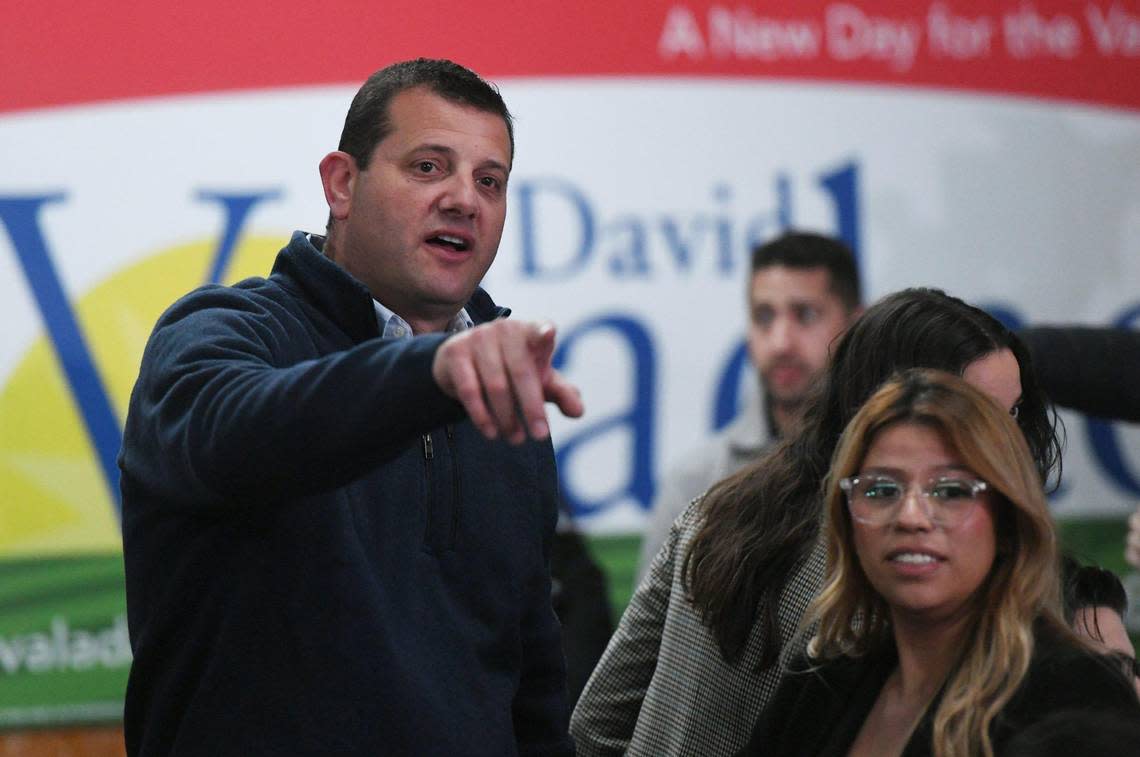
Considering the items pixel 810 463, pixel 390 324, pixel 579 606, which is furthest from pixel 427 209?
pixel 579 606

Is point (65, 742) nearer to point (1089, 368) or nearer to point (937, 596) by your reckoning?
point (1089, 368)

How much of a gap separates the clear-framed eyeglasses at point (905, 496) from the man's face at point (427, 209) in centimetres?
51

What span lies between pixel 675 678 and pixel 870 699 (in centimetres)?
35

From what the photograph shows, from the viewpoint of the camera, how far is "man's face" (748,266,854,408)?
12.2 ft

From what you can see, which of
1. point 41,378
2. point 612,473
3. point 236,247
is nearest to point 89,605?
point 41,378

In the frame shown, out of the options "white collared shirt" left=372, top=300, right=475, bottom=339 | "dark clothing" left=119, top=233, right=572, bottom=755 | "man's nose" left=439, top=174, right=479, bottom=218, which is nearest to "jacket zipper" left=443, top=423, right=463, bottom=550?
"dark clothing" left=119, top=233, right=572, bottom=755

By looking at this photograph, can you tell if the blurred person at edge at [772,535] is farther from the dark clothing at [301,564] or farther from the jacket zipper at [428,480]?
the jacket zipper at [428,480]

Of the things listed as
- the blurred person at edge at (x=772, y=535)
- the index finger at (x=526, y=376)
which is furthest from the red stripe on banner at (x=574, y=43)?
the index finger at (x=526, y=376)

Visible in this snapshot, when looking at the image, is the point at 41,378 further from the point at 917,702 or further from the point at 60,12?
the point at 917,702

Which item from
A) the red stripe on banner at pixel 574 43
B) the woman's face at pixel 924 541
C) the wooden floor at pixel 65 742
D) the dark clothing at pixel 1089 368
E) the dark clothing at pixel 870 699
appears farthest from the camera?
the red stripe on banner at pixel 574 43

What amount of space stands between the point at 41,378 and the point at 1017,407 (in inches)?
88.8

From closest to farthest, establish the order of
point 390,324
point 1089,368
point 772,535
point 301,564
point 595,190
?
point 301,564
point 390,324
point 772,535
point 1089,368
point 595,190

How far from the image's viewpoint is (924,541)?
1.80 m

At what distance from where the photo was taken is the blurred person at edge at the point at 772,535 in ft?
6.89
